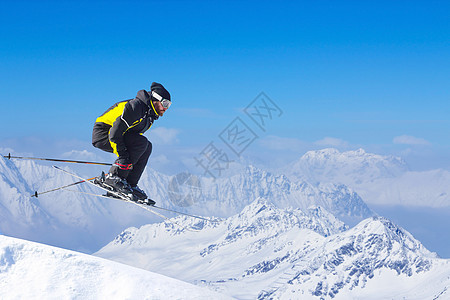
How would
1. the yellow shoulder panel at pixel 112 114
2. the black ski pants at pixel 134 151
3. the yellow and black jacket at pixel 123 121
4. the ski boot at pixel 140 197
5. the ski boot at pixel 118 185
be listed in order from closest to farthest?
the yellow and black jacket at pixel 123 121 → the yellow shoulder panel at pixel 112 114 → the black ski pants at pixel 134 151 → the ski boot at pixel 118 185 → the ski boot at pixel 140 197

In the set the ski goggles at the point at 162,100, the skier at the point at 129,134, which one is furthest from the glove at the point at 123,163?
the ski goggles at the point at 162,100

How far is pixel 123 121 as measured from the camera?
10211 mm

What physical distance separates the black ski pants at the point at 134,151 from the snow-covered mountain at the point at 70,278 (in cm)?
244

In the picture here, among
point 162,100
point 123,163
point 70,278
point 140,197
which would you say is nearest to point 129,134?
point 123,163

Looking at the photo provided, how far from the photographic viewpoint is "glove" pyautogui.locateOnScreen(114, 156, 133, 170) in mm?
11127

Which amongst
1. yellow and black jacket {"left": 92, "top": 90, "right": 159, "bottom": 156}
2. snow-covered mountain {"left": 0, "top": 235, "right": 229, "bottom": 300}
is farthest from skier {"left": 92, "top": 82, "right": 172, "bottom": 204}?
snow-covered mountain {"left": 0, "top": 235, "right": 229, "bottom": 300}

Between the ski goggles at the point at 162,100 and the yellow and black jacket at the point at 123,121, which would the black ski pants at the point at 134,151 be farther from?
the ski goggles at the point at 162,100

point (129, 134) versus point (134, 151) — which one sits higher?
point (129, 134)

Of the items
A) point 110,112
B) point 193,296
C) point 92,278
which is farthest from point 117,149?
point 193,296

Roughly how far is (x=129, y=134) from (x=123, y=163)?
813 mm

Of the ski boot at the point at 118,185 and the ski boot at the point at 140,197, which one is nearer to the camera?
the ski boot at the point at 118,185

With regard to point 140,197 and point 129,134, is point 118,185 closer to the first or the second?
point 140,197

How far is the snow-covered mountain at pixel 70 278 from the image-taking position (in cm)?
1074

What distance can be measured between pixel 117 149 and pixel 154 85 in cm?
183
